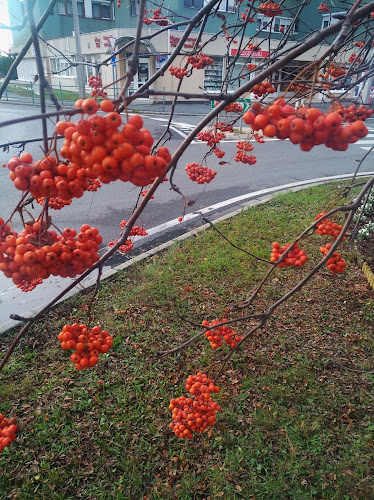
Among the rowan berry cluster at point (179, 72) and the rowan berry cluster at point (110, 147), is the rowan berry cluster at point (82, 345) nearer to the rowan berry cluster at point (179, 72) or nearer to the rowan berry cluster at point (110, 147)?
the rowan berry cluster at point (110, 147)

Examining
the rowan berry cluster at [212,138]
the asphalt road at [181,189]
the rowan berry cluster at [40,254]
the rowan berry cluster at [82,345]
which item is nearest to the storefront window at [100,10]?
the asphalt road at [181,189]

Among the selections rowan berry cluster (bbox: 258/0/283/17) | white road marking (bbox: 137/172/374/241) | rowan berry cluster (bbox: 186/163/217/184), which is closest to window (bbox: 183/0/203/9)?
white road marking (bbox: 137/172/374/241)

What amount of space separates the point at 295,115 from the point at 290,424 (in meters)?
2.63

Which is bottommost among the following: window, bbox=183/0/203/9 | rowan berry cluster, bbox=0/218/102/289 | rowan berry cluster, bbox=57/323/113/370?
rowan berry cluster, bbox=57/323/113/370

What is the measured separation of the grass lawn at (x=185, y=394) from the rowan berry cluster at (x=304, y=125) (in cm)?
84

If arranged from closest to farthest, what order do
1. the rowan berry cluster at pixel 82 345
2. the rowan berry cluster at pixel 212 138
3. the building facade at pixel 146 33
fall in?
the rowan berry cluster at pixel 82 345 → the rowan berry cluster at pixel 212 138 → the building facade at pixel 146 33

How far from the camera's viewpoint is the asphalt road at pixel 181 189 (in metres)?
5.76

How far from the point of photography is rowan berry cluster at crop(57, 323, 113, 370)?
1646 mm

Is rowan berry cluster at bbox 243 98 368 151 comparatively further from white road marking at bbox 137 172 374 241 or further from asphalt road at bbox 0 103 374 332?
white road marking at bbox 137 172 374 241

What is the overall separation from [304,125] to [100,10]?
32.4 metres

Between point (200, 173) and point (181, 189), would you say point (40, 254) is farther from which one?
point (181, 189)

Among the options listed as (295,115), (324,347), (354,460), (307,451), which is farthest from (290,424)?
(295,115)

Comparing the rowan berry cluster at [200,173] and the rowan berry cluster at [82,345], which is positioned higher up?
the rowan berry cluster at [200,173]

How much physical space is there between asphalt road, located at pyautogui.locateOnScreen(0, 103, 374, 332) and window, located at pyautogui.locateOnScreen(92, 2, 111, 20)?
1872 centimetres
